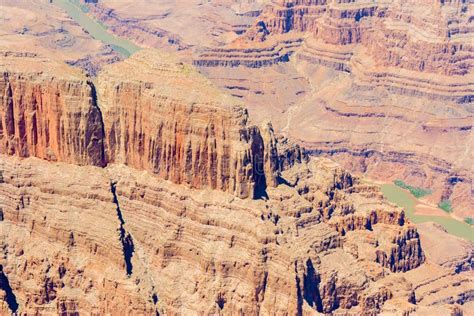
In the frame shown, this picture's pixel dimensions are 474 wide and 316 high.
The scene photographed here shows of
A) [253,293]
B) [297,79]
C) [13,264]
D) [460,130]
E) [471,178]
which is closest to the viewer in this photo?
[253,293]

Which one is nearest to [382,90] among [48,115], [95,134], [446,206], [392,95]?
[392,95]

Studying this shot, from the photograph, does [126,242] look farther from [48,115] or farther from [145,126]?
[48,115]

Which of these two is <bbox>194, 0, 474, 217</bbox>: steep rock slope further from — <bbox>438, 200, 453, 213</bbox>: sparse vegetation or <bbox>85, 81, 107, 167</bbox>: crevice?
<bbox>85, 81, 107, 167</bbox>: crevice

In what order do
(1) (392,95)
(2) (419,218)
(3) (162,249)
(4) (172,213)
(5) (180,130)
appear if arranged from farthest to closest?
1. (1) (392,95)
2. (2) (419,218)
3. (4) (172,213)
4. (5) (180,130)
5. (3) (162,249)

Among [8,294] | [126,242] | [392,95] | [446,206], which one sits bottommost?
[446,206]

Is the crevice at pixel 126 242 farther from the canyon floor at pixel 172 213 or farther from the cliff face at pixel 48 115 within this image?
the cliff face at pixel 48 115

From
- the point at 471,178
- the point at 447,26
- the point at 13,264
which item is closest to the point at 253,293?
the point at 13,264

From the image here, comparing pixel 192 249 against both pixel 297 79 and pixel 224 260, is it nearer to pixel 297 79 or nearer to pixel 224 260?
pixel 224 260
